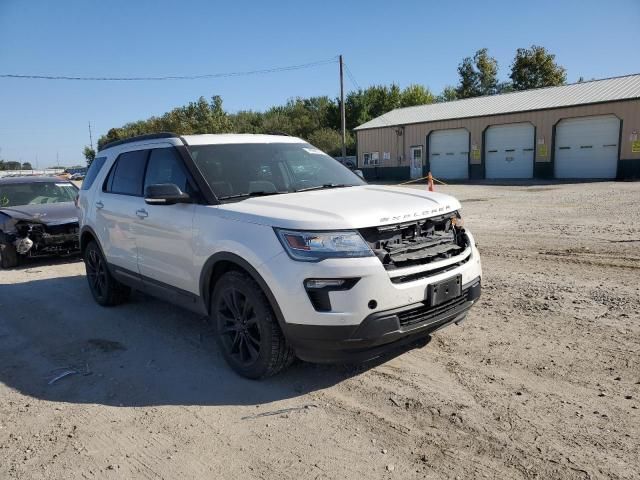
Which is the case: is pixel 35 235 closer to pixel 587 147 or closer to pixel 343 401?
pixel 343 401

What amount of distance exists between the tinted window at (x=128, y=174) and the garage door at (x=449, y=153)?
29.7 m

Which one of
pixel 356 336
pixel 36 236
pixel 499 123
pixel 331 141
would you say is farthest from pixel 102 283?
pixel 331 141

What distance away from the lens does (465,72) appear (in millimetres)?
59000

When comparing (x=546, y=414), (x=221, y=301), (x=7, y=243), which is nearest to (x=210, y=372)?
(x=221, y=301)

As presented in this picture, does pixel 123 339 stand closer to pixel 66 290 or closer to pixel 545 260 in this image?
pixel 66 290

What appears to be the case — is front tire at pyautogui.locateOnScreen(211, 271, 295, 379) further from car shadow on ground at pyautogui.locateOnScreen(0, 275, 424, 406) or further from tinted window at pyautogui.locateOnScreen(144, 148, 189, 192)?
tinted window at pyautogui.locateOnScreen(144, 148, 189, 192)

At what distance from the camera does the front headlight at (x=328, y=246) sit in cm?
332

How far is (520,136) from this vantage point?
2994 cm

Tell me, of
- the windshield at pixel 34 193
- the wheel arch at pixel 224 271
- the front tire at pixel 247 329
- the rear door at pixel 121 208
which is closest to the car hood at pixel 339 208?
the wheel arch at pixel 224 271

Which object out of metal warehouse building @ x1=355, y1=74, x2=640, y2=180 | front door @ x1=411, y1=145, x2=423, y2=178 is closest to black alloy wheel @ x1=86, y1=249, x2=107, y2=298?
metal warehouse building @ x1=355, y1=74, x2=640, y2=180

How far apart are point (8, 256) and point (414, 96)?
5935 centimetres

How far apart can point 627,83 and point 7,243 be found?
30.9 metres

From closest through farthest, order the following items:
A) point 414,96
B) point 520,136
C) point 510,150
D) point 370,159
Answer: point 520,136 < point 510,150 < point 370,159 < point 414,96

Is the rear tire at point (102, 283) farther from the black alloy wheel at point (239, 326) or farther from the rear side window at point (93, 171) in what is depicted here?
the black alloy wheel at point (239, 326)
